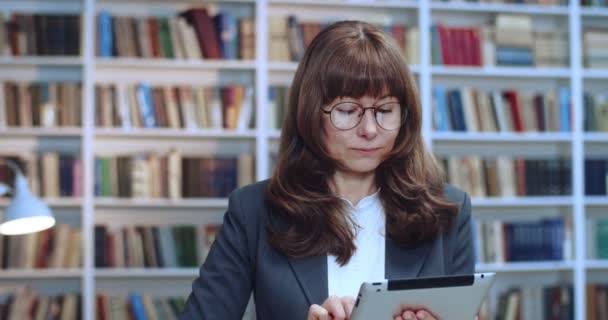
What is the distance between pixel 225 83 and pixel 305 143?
3.03 meters

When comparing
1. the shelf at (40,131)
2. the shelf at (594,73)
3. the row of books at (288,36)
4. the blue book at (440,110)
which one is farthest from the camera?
the shelf at (594,73)

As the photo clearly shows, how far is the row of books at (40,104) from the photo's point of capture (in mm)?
4129

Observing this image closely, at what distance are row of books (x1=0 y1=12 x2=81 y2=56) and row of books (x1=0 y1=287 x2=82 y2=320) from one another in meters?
1.23

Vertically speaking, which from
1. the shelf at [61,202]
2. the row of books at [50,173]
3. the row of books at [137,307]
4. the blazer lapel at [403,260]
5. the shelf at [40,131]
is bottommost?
the row of books at [137,307]

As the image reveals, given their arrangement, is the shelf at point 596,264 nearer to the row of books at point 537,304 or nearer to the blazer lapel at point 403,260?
the row of books at point 537,304

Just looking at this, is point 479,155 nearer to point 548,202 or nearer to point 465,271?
point 548,202

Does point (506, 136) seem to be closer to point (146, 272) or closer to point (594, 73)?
point (594, 73)

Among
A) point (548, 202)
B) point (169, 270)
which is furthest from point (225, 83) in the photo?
point (548, 202)

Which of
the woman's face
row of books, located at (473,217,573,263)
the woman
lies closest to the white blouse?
the woman

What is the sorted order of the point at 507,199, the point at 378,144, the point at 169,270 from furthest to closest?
the point at 507,199 → the point at 169,270 → the point at 378,144

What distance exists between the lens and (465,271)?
5.00 ft

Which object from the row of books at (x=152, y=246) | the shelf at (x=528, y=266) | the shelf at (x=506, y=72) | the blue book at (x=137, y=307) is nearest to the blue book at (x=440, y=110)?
the shelf at (x=506, y=72)

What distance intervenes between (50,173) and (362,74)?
3.06 meters

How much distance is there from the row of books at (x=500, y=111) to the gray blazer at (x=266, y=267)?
298 cm
